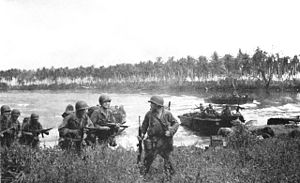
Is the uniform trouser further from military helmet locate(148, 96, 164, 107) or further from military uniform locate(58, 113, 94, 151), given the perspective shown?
military uniform locate(58, 113, 94, 151)

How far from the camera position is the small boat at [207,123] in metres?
24.4

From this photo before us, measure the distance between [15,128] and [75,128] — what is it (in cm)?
197

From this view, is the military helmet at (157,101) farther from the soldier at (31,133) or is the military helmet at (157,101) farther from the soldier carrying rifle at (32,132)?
the soldier at (31,133)

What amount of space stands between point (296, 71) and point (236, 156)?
23109mm

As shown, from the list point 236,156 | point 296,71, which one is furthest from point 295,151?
point 296,71

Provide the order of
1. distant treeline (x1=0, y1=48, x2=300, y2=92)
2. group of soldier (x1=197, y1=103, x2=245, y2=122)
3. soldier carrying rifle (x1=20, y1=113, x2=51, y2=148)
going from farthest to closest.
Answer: distant treeline (x1=0, y1=48, x2=300, y2=92) < group of soldier (x1=197, y1=103, x2=245, y2=122) < soldier carrying rifle (x1=20, y1=113, x2=51, y2=148)

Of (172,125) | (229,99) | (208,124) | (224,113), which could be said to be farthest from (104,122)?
(229,99)

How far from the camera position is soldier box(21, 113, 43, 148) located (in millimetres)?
8730

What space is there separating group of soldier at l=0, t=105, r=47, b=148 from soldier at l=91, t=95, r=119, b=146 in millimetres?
1618

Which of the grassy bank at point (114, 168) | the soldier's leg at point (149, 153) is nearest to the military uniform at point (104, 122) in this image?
the grassy bank at point (114, 168)

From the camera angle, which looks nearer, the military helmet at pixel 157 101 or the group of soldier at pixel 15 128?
the military helmet at pixel 157 101

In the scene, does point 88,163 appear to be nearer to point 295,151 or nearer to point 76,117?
point 76,117

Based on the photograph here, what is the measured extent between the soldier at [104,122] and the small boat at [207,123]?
17.0 meters

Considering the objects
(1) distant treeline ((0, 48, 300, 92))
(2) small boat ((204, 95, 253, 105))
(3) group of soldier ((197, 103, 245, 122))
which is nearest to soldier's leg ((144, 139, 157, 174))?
(1) distant treeline ((0, 48, 300, 92))
